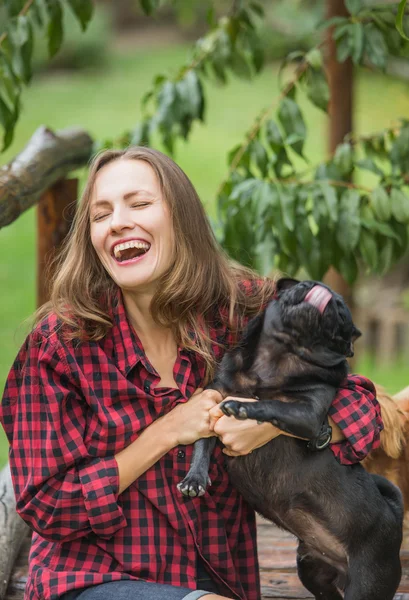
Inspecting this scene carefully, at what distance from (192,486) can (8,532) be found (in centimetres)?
104

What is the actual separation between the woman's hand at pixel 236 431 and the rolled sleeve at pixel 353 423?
21cm

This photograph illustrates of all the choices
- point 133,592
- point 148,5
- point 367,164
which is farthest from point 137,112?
point 133,592

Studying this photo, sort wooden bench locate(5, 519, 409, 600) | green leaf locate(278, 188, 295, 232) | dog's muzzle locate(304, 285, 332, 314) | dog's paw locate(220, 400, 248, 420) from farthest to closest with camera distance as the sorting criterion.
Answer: green leaf locate(278, 188, 295, 232)
wooden bench locate(5, 519, 409, 600)
dog's muzzle locate(304, 285, 332, 314)
dog's paw locate(220, 400, 248, 420)

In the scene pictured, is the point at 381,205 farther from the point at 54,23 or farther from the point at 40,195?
the point at 54,23

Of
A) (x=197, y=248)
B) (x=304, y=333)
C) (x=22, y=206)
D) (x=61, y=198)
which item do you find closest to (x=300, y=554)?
(x=304, y=333)

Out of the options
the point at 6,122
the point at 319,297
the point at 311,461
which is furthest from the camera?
the point at 6,122

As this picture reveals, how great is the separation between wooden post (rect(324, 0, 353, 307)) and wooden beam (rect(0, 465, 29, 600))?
2129 mm

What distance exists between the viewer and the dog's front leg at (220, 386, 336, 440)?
2316 mm

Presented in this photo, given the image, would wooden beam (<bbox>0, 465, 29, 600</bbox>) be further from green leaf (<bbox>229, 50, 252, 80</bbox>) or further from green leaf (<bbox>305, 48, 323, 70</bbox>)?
green leaf (<bbox>229, 50, 252, 80</bbox>)

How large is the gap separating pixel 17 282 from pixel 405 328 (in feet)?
13.6

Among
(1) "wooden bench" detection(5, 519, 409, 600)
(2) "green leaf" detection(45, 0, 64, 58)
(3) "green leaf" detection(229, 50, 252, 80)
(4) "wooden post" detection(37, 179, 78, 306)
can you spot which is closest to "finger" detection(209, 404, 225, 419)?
(1) "wooden bench" detection(5, 519, 409, 600)

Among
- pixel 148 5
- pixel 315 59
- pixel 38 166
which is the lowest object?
pixel 38 166

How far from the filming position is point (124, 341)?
256 centimetres

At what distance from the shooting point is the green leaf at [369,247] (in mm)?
3602
